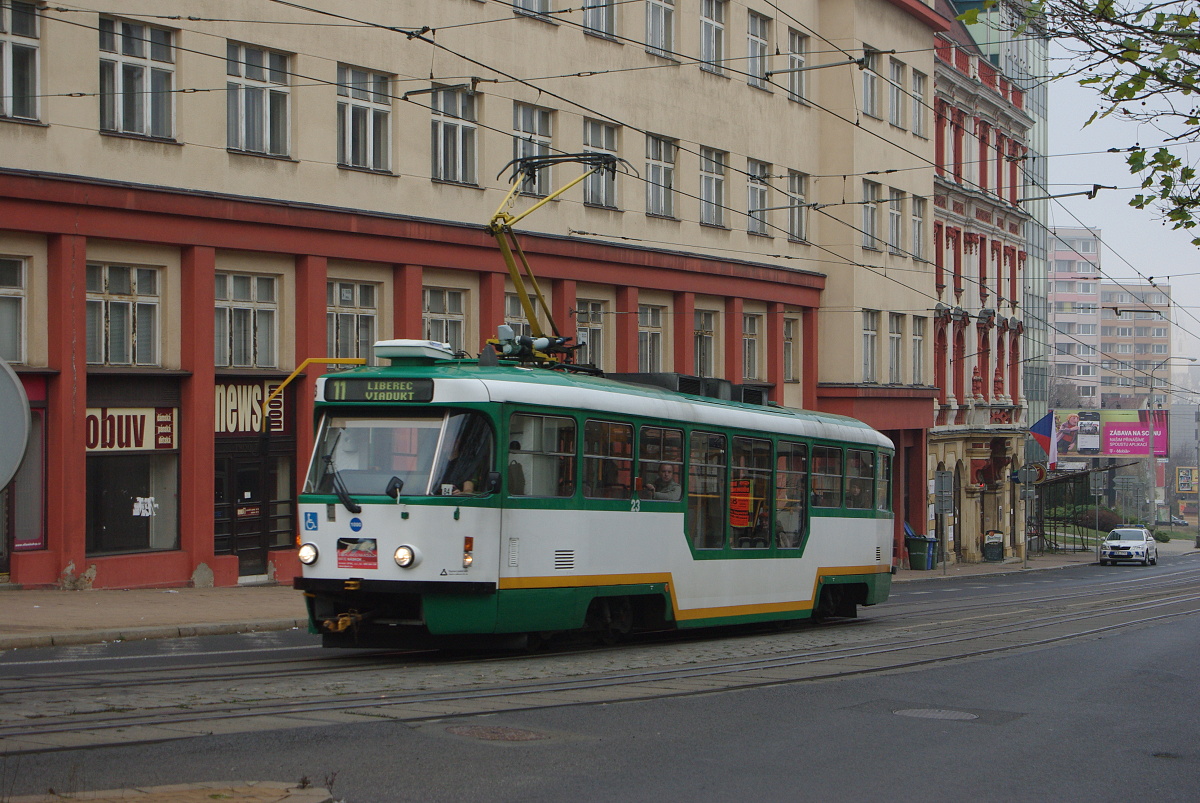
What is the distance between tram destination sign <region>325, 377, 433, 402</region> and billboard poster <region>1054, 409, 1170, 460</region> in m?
89.0

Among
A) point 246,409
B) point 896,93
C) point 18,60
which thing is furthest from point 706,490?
point 896,93

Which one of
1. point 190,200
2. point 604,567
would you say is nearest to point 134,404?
point 190,200

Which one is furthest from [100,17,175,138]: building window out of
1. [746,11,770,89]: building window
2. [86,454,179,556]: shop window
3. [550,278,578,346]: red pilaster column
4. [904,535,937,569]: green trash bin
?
[904,535,937,569]: green trash bin

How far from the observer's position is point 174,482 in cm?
2397

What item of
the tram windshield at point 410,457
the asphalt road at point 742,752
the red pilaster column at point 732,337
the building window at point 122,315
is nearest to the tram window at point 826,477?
the asphalt road at point 742,752

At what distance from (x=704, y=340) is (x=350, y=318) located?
12839 mm

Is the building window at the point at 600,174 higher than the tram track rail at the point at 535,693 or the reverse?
higher

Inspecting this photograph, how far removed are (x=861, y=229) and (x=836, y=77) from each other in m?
4.37

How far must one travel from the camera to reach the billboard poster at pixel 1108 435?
322 feet

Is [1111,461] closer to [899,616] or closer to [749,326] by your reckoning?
[749,326]

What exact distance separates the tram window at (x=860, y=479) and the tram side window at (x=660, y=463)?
515 cm

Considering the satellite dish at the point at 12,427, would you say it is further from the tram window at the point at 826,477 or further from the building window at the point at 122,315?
the building window at the point at 122,315

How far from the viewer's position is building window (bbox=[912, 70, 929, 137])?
47500mm

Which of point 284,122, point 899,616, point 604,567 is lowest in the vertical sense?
point 899,616
